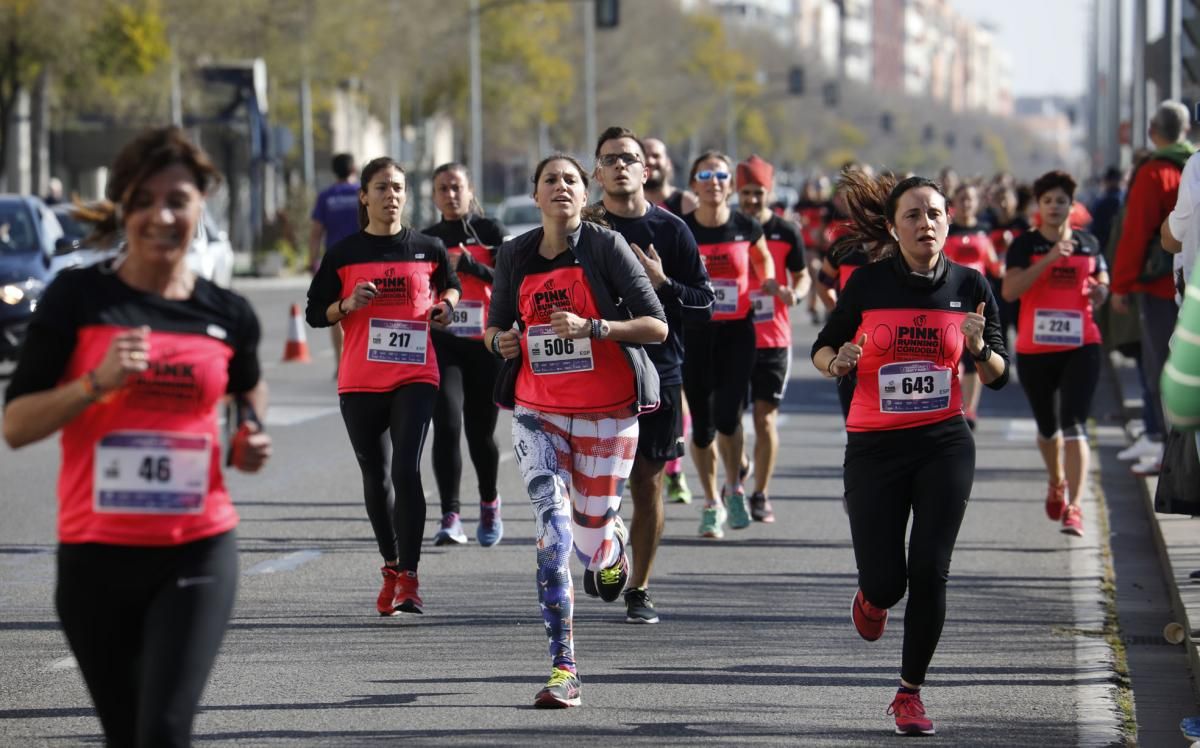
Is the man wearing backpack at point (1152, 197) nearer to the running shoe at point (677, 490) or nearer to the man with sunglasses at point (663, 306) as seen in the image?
the running shoe at point (677, 490)

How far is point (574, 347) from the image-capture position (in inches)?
287

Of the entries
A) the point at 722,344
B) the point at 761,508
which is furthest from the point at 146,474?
the point at 761,508

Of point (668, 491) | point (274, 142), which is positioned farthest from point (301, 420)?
point (274, 142)

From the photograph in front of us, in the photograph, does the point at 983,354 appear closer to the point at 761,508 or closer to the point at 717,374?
the point at 717,374

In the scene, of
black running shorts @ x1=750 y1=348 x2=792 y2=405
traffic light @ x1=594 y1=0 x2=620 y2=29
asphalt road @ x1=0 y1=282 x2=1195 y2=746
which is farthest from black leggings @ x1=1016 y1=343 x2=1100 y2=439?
traffic light @ x1=594 y1=0 x2=620 y2=29

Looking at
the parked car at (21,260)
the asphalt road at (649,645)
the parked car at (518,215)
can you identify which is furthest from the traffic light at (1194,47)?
the parked car at (518,215)

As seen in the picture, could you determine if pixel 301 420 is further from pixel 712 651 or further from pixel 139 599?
pixel 139 599

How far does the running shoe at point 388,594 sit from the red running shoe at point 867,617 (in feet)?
7.68

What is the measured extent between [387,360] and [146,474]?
4.15 metres

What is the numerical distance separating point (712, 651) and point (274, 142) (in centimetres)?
3373

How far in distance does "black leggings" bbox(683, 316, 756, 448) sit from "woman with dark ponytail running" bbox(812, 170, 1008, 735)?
3956mm

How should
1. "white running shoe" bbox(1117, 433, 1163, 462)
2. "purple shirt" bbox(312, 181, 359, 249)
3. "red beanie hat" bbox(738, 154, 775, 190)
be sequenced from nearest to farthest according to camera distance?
"red beanie hat" bbox(738, 154, 775, 190) < "white running shoe" bbox(1117, 433, 1163, 462) < "purple shirt" bbox(312, 181, 359, 249)

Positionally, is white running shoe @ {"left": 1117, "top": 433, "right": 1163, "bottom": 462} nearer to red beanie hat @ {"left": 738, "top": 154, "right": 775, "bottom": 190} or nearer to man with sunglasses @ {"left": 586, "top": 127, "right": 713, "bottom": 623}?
red beanie hat @ {"left": 738, "top": 154, "right": 775, "bottom": 190}

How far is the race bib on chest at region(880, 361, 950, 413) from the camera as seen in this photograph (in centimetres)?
674
